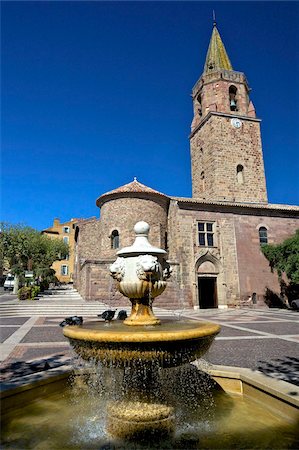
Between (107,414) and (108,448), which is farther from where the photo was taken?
(107,414)

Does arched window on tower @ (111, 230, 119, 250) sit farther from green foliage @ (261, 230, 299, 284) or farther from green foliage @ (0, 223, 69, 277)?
green foliage @ (261, 230, 299, 284)

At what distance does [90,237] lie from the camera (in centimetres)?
3052

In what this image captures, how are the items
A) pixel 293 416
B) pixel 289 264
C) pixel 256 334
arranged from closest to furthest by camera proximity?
pixel 293 416, pixel 256 334, pixel 289 264

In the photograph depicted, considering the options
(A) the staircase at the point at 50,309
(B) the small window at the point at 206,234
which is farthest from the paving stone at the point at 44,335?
(B) the small window at the point at 206,234

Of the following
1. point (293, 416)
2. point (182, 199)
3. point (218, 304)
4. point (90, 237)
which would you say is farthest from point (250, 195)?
point (293, 416)

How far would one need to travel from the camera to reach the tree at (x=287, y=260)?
2214 cm

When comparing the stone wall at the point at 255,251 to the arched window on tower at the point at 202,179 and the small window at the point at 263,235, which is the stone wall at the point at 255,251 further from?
the arched window on tower at the point at 202,179

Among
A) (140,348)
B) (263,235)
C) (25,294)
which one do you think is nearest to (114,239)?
(25,294)

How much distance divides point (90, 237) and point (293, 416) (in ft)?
92.3

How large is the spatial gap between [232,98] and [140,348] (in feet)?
113

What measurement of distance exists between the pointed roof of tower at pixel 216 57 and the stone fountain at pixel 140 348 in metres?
33.4

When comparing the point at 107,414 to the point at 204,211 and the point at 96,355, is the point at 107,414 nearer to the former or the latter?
the point at 96,355

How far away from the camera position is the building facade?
198 ft

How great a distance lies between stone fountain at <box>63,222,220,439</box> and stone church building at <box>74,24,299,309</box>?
1716 cm
